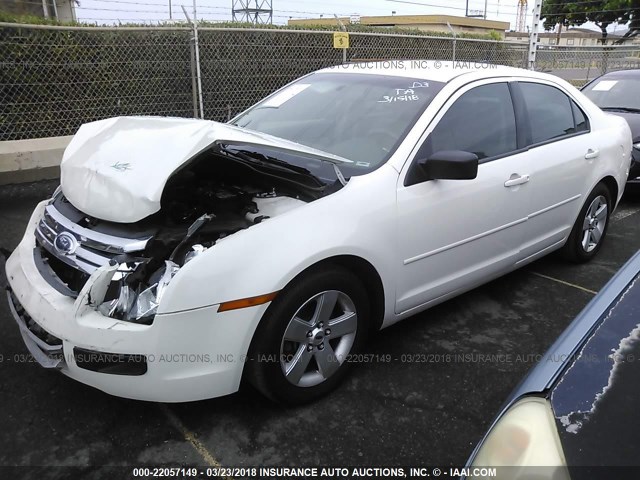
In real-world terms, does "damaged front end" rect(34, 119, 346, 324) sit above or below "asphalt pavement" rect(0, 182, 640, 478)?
above

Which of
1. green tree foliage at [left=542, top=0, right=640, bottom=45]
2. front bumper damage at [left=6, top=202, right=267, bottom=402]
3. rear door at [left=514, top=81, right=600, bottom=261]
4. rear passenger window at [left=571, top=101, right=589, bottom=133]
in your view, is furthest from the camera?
green tree foliage at [left=542, top=0, right=640, bottom=45]

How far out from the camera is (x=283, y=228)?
2.37 m

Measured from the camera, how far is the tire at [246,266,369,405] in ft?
7.68

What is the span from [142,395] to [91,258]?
67 centimetres

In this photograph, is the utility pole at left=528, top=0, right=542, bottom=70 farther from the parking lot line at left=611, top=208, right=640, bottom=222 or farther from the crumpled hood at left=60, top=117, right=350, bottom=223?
the crumpled hood at left=60, top=117, right=350, bottom=223

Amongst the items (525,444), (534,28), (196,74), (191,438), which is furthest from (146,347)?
(534,28)

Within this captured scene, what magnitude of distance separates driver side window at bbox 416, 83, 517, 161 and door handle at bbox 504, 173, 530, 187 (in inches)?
7.1

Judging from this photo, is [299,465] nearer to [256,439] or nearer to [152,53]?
[256,439]

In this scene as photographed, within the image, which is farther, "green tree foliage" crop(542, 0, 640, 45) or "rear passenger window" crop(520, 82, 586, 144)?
"green tree foliage" crop(542, 0, 640, 45)

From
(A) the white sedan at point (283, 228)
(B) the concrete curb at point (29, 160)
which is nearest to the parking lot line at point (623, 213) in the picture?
(A) the white sedan at point (283, 228)

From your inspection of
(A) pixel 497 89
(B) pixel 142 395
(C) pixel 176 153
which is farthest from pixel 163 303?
(A) pixel 497 89

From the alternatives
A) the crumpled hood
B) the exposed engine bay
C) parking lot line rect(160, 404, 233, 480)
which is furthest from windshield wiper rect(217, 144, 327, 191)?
parking lot line rect(160, 404, 233, 480)

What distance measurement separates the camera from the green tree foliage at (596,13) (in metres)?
34.1

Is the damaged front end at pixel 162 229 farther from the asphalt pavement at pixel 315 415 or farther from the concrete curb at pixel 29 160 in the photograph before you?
the concrete curb at pixel 29 160
